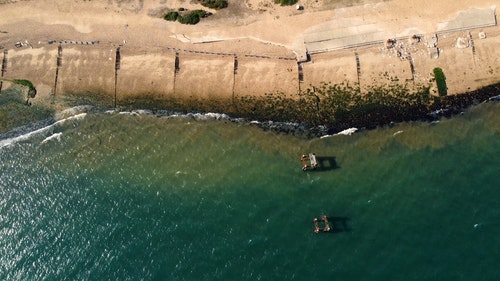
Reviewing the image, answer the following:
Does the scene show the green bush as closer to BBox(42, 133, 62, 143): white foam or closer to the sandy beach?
the sandy beach

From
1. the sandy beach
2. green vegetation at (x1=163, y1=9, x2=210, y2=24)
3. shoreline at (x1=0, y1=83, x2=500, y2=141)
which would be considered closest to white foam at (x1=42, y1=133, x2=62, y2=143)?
the sandy beach

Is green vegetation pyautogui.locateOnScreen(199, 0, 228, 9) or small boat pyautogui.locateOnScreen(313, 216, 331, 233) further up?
green vegetation pyautogui.locateOnScreen(199, 0, 228, 9)

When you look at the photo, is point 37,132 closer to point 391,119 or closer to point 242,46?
point 242,46

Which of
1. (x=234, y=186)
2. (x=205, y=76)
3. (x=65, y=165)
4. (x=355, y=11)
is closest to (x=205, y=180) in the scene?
(x=234, y=186)

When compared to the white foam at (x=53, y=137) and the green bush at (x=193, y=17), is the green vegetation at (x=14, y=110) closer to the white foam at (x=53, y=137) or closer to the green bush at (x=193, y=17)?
the white foam at (x=53, y=137)

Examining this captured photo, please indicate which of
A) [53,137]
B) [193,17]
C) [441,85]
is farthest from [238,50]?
[53,137]

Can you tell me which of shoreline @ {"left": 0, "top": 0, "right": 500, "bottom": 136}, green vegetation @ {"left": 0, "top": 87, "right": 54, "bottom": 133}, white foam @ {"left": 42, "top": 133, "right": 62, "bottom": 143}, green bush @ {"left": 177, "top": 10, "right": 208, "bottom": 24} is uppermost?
green bush @ {"left": 177, "top": 10, "right": 208, "bottom": 24}

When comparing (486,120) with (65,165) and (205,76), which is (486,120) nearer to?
(205,76)

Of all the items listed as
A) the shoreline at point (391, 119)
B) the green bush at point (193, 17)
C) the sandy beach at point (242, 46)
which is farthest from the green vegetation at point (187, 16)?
the shoreline at point (391, 119)
